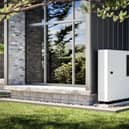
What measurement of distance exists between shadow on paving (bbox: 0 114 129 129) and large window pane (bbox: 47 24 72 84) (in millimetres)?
3958

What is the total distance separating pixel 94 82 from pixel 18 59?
4097mm

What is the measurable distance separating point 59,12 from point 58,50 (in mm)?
1362

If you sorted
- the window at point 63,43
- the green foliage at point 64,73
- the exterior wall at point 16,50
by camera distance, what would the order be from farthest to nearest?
the exterior wall at point 16,50 < the green foliage at point 64,73 < the window at point 63,43

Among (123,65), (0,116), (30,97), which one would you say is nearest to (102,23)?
(123,65)

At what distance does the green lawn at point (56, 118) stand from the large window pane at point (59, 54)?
235 centimetres

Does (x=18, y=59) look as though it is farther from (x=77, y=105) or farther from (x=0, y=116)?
(x=0, y=116)

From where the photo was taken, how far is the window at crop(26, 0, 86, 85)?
464 inches

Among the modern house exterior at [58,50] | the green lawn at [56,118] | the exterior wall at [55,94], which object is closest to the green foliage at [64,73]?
the modern house exterior at [58,50]

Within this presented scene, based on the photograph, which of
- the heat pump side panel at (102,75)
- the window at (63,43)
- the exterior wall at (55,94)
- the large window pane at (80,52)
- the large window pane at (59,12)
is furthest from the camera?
the large window pane at (59,12)

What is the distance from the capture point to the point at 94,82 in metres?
10.5

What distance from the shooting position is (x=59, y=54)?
12.6 meters

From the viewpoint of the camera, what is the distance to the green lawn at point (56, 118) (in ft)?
24.2

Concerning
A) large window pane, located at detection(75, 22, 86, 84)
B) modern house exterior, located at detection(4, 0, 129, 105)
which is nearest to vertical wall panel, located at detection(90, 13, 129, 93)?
modern house exterior, located at detection(4, 0, 129, 105)

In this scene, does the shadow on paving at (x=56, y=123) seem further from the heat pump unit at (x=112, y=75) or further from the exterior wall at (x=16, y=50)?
the exterior wall at (x=16, y=50)
